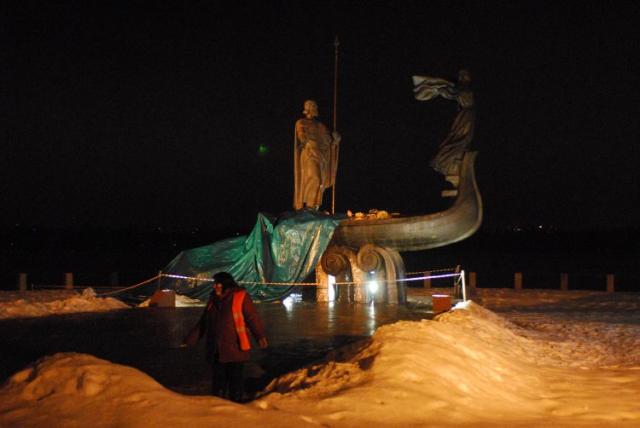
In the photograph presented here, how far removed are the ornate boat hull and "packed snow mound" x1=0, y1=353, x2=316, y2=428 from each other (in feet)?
37.4

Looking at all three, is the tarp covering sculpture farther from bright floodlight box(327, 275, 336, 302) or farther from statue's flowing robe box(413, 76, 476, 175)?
statue's flowing robe box(413, 76, 476, 175)

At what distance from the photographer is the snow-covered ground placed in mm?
5414

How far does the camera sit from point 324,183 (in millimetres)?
19281

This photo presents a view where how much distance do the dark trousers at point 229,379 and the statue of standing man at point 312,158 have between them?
12537 mm

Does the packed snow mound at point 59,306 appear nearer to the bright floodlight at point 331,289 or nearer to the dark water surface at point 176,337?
the dark water surface at point 176,337

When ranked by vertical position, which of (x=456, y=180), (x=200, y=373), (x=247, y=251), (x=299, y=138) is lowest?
(x=200, y=373)

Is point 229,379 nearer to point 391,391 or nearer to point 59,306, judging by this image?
point 391,391

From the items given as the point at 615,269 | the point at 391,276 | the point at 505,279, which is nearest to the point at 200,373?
the point at 391,276

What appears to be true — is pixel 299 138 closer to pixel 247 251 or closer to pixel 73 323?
pixel 247 251

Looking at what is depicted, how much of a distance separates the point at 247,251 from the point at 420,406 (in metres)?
12.7

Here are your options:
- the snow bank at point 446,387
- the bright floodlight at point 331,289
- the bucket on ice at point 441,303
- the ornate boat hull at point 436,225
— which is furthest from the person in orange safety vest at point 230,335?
the bright floodlight at point 331,289

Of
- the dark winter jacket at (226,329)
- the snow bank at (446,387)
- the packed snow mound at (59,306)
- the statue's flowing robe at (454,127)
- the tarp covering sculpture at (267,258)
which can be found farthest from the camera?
the tarp covering sculpture at (267,258)

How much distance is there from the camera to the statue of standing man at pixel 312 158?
1883 cm

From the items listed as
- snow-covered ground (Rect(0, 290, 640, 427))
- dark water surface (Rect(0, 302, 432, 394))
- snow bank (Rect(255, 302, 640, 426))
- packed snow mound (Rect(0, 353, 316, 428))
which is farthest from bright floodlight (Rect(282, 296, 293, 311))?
packed snow mound (Rect(0, 353, 316, 428))
